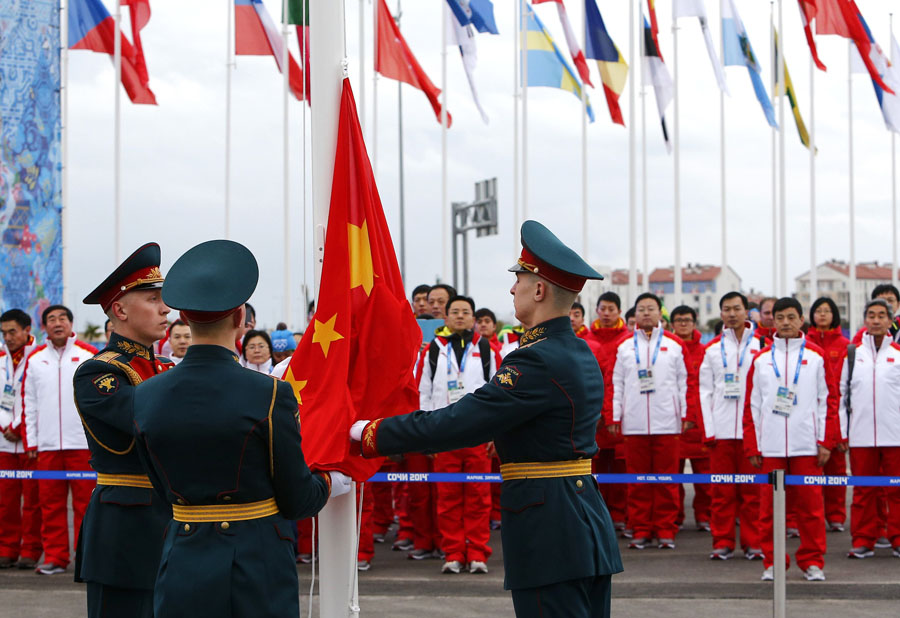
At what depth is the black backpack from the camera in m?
9.25

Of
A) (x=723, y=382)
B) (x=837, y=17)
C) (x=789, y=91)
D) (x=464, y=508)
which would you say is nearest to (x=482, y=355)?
(x=464, y=508)

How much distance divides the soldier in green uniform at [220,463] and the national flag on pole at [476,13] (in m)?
13.6

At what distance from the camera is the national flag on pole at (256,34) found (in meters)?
15.5

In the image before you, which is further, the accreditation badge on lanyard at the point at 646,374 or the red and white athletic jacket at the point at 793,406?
the accreditation badge on lanyard at the point at 646,374

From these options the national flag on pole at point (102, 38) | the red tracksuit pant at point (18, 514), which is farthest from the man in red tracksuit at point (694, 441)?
the national flag on pole at point (102, 38)

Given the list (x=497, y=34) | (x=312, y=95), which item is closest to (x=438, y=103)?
(x=497, y=34)

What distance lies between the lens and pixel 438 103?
56.1 ft

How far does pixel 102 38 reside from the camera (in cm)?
1564

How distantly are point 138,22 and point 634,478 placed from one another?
11.1 m

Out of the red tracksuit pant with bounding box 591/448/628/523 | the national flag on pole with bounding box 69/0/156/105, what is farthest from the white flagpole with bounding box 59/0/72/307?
the red tracksuit pant with bounding box 591/448/628/523

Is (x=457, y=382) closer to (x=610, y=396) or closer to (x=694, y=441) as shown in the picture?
(x=610, y=396)

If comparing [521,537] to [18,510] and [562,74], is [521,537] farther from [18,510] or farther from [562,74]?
[562,74]

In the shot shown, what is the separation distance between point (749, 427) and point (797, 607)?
1.59 meters

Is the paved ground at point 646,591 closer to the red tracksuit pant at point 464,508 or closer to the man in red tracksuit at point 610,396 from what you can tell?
the red tracksuit pant at point 464,508
